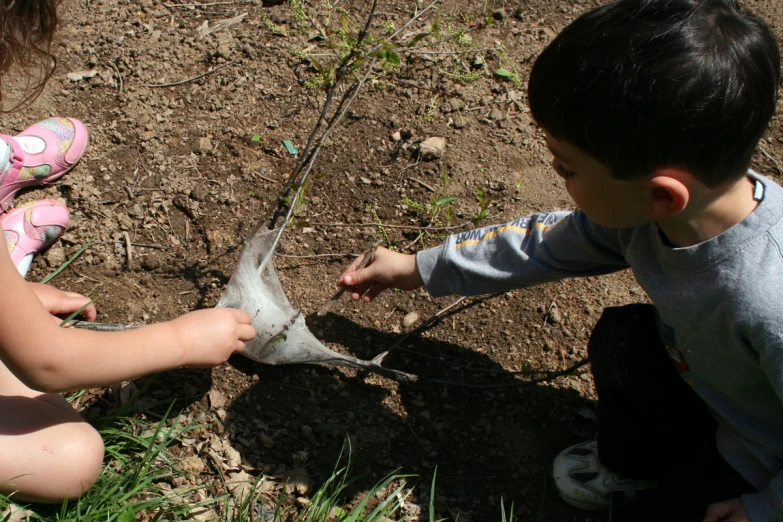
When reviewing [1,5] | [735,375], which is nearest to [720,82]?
[735,375]

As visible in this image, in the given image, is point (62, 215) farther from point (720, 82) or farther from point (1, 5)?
point (720, 82)

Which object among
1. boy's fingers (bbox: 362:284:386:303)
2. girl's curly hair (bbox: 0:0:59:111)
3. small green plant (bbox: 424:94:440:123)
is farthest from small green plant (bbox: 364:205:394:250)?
girl's curly hair (bbox: 0:0:59:111)

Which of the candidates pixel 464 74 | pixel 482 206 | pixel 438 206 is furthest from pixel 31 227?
pixel 464 74

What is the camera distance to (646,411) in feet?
5.78

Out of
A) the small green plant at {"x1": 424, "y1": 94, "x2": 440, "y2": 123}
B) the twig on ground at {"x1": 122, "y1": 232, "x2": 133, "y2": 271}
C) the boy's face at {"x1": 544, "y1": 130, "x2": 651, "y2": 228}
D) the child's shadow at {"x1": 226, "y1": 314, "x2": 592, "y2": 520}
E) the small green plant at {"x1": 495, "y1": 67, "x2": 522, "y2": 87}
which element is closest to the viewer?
the boy's face at {"x1": 544, "y1": 130, "x2": 651, "y2": 228}

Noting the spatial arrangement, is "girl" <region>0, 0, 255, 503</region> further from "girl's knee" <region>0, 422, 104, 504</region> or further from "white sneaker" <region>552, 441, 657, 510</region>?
"white sneaker" <region>552, 441, 657, 510</region>

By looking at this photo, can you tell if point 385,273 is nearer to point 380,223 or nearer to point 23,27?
point 380,223

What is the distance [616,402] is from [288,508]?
0.89 metres

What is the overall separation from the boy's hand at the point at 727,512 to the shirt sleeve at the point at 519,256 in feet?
2.02

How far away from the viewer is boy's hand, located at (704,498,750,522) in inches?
57.3

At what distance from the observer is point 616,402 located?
1781 millimetres

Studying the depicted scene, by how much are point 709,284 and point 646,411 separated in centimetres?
48

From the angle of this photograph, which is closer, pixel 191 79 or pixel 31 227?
pixel 31 227

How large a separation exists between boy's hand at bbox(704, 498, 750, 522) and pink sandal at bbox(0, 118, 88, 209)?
2.19 metres
